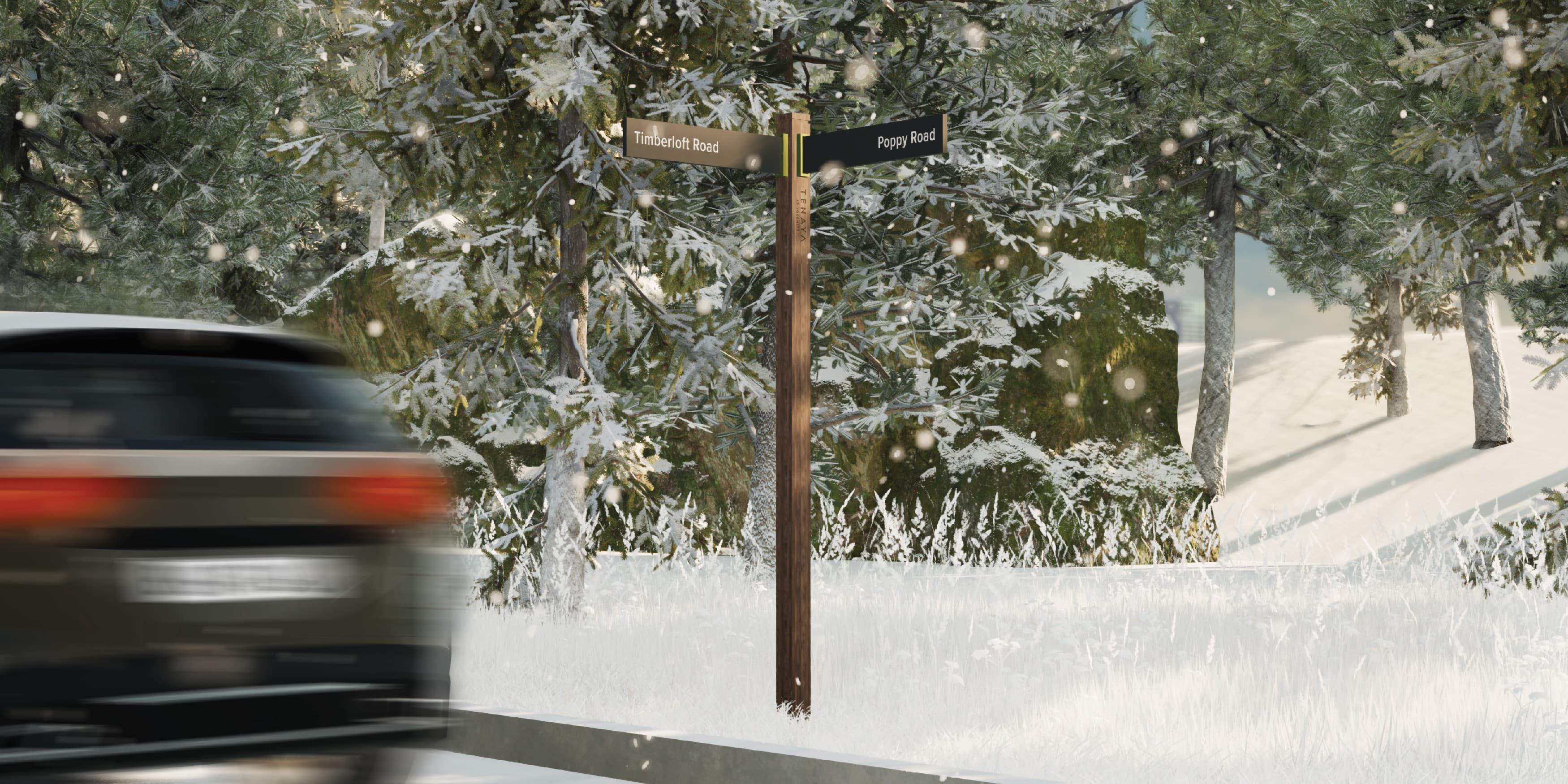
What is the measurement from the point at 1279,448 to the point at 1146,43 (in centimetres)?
1138

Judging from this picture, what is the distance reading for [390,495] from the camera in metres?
4.64

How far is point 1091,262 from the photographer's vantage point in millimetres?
17672

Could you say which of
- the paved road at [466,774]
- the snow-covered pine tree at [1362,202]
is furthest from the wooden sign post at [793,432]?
the snow-covered pine tree at [1362,202]

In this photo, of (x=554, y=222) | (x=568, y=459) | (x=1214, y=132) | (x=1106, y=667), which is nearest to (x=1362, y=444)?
(x=1214, y=132)

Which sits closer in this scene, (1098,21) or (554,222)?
(554,222)

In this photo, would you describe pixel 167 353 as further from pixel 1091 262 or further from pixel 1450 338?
pixel 1450 338

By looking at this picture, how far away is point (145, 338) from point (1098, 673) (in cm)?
559

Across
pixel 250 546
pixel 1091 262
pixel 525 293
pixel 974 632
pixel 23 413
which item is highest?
pixel 1091 262

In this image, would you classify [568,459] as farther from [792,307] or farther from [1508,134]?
[1508,134]

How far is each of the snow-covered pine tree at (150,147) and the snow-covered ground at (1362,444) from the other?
14.0 meters

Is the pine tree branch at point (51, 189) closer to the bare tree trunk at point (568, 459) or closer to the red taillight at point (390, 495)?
the bare tree trunk at point (568, 459)

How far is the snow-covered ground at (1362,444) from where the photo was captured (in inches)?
1031

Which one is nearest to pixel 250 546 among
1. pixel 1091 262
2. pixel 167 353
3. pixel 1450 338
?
pixel 167 353

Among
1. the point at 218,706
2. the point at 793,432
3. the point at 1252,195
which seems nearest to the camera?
the point at 218,706
